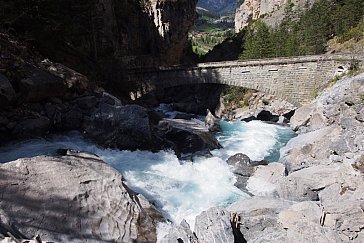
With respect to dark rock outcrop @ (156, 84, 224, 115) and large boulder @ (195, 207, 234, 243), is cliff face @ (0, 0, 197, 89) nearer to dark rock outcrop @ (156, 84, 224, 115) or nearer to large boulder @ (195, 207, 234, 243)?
dark rock outcrop @ (156, 84, 224, 115)

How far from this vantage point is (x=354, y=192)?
430 inches

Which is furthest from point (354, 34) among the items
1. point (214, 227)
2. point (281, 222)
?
point (214, 227)

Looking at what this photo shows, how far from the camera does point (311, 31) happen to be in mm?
51562

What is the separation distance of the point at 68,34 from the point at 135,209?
61.2 feet

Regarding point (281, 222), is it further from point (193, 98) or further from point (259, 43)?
point (259, 43)

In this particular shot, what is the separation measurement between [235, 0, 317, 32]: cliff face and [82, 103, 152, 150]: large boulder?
56.3m

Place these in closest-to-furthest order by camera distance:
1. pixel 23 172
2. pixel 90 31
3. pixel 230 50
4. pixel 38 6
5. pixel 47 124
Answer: pixel 23 172 → pixel 47 124 → pixel 38 6 → pixel 90 31 → pixel 230 50

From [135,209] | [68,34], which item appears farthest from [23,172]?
[68,34]

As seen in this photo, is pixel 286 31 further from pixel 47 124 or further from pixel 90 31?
pixel 47 124

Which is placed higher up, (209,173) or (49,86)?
(49,86)

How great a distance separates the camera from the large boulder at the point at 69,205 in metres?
8.33

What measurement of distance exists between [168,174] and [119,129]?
11.8ft

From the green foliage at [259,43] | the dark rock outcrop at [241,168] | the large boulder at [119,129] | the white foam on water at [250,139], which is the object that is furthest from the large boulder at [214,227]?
the green foliage at [259,43]

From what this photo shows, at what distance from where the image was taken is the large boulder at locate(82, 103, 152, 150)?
16.3 meters
